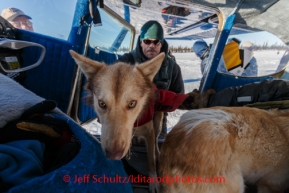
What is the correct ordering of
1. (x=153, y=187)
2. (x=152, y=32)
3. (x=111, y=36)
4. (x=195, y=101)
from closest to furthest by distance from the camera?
1. (x=153, y=187)
2. (x=152, y=32)
3. (x=195, y=101)
4. (x=111, y=36)

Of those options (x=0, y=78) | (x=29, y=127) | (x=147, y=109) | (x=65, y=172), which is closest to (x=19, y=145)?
(x=29, y=127)

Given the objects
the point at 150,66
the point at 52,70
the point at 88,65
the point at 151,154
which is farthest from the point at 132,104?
the point at 52,70

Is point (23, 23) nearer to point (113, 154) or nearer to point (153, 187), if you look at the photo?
point (113, 154)

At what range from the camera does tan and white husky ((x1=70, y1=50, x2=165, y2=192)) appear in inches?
40.0

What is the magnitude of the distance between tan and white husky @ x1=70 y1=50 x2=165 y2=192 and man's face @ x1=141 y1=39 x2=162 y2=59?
91 centimetres

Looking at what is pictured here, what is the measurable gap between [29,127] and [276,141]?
1745 mm

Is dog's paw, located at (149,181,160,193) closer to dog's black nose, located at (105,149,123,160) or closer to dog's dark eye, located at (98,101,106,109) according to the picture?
dog's black nose, located at (105,149,123,160)

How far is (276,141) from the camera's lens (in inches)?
53.3

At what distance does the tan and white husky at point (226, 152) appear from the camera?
1.12 meters

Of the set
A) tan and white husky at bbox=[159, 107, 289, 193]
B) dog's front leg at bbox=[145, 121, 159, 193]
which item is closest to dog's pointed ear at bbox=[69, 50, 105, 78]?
dog's front leg at bbox=[145, 121, 159, 193]

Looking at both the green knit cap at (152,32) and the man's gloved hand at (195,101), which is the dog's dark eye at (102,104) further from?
the man's gloved hand at (195,101)

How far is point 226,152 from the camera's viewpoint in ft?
3.84

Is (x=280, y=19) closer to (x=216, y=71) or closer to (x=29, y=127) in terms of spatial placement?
(x=216, y=71)

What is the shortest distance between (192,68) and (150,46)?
260 centimetres
